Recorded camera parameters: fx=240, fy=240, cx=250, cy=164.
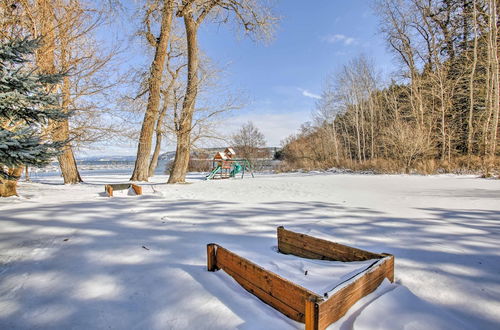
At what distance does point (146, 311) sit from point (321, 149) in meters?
24.7

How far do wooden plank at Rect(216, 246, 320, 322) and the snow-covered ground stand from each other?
10cm

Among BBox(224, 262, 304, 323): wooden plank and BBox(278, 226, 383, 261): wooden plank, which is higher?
BBox(278, 226, 383, 261): wooden plank

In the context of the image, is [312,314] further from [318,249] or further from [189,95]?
[189,95]

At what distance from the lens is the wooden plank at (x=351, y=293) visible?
4.09 feet

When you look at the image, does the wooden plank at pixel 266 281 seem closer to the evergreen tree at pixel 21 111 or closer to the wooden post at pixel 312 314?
the wooden post at pixel 312 314

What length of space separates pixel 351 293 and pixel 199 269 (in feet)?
3.92

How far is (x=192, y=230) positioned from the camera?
10.0ft

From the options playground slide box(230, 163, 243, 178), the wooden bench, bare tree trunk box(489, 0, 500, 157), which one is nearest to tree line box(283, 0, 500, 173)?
bare tree trunk box(489, 0, 500, 157)

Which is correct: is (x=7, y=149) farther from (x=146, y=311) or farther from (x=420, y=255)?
(x=420, y=255)

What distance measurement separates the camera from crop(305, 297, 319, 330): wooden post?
3.91 feet

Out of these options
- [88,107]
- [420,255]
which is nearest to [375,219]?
[420,255]

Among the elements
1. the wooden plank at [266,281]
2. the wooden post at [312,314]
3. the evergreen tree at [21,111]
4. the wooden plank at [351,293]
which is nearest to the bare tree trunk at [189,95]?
the evergreen tree at [21,111]

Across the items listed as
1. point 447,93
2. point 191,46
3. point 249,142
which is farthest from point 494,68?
point 249,142

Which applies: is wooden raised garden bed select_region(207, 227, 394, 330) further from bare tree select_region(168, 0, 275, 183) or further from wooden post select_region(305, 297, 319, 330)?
bare tree select_region(168, 0, 275, 183)
